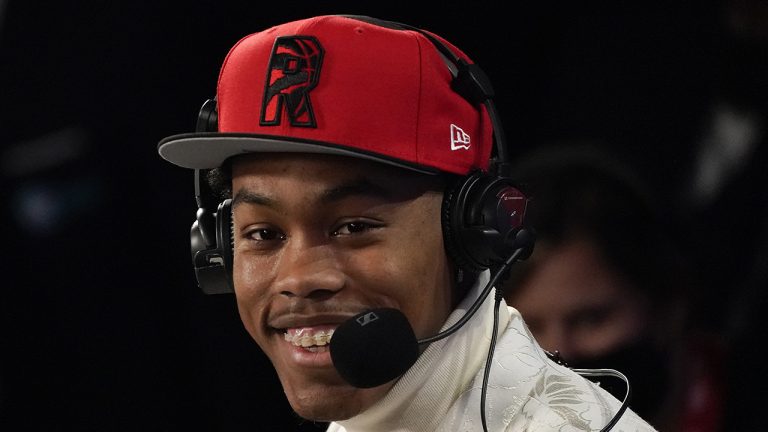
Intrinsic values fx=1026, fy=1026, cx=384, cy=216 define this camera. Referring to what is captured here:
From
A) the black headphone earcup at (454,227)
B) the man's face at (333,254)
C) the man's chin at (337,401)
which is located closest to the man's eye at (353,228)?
the man's face at (333,254)

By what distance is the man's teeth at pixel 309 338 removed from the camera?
A: 4.66 feet

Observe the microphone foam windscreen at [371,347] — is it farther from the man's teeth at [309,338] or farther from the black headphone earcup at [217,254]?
the black headphone earcup at [217,254]

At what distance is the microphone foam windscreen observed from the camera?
4.27ft

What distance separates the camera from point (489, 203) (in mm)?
1408

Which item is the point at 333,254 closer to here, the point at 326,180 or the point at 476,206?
the point at 326,180

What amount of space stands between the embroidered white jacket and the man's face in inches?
1.4

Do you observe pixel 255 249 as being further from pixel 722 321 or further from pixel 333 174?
pixel 722 321

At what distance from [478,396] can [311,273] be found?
Answer: 0.96 ft

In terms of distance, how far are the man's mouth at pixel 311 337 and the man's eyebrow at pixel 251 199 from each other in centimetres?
18

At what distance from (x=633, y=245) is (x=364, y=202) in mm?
897

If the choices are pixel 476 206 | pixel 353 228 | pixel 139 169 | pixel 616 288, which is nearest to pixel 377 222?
pixel 353 228

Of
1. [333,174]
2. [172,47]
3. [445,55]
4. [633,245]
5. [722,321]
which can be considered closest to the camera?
[333,174]

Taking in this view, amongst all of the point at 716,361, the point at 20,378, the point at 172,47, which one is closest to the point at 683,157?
the point at 716,361

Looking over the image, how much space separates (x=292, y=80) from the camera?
140cm
